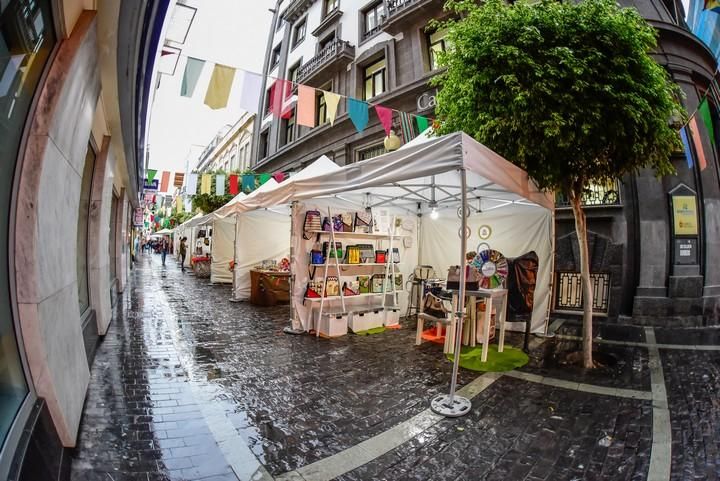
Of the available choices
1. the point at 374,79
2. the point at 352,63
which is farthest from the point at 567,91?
the point at 352,63

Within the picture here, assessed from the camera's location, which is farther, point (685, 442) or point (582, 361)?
point (582, 361)

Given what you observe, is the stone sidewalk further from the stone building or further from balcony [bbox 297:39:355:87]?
balcony [bbox 297:39:355:87]

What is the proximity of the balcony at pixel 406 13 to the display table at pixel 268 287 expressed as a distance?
11.6 meters

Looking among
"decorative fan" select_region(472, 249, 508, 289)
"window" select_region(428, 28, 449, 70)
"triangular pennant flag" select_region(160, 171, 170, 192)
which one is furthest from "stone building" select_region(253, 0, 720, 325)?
"triangular pennant flag" select_region(160, 171, 170, 192)

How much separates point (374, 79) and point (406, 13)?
3.20 meters

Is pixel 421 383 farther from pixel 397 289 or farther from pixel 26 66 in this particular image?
pixel 26 66

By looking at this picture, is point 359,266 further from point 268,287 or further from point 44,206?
point 44,206

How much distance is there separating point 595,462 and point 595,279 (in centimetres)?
785

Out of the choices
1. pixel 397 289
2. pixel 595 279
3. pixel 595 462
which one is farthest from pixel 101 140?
pixel 595 279

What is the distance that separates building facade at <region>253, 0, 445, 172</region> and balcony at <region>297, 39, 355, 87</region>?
0.16 feet

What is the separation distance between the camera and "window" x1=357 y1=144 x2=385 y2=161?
1551cm

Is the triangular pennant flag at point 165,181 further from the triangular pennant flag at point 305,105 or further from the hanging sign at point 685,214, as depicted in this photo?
the hanging sign at point 685,214

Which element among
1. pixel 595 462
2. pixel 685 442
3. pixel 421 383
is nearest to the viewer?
pixel 595 462

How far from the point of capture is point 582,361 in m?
5.89
